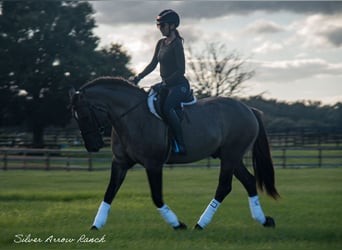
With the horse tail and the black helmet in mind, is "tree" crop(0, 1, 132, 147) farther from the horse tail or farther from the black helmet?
the black helmet

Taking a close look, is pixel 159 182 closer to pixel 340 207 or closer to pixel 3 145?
Answer: pixel 340 207

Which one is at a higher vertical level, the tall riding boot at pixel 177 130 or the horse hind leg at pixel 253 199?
the tall riding boot at pixel 177 130

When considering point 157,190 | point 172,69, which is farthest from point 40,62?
point 157,190

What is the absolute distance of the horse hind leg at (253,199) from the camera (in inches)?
347

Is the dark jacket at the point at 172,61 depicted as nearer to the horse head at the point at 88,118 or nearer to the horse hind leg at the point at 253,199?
the horse head at the point at 88,118

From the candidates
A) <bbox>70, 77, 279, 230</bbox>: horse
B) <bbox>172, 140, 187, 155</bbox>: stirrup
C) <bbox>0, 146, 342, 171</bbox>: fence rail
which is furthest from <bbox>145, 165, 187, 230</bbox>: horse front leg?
<bbox>0, 146, 342, 171</bbox>: fence rail

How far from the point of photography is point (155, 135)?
8422 mm

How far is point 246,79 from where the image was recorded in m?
40.6

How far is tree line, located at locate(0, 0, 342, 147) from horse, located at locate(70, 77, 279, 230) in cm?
2692

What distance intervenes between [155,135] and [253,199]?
1.91 metres

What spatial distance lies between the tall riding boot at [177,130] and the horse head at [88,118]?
38.9 inches

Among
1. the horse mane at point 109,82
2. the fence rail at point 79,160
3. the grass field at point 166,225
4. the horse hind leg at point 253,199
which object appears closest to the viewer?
the grass field at point 166,225

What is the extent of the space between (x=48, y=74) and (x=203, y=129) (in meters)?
29.9

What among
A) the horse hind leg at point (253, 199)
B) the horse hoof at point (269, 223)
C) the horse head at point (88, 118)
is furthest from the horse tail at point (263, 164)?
the horse head at point (88, 118)
